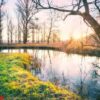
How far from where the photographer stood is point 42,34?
237ft

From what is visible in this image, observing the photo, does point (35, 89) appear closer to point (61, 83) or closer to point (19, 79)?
point (19, 79)

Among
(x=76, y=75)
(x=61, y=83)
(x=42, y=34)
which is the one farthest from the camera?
(x=42, y=34)

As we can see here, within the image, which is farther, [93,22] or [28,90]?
[28,90]

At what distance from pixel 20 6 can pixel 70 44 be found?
744 inches

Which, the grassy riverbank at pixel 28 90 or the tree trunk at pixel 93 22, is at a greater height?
the tree trunk at pixel 93 22

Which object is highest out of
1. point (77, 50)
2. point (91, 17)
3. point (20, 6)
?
point (20, 6)

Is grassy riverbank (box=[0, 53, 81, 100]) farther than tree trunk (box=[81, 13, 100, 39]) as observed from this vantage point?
No

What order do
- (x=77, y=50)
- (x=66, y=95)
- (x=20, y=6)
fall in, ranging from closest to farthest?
(x=66, y=95), (x=77, y=50), (x=20, y=6)

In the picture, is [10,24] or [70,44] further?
[10,24]

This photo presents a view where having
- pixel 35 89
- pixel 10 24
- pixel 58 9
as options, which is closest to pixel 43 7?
pixel 58 9

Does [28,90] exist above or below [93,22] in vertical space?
below

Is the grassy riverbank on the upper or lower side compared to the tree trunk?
lower

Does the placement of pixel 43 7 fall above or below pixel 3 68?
above

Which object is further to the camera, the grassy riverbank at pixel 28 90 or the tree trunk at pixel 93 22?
the tree trunk at pixel 93 22
